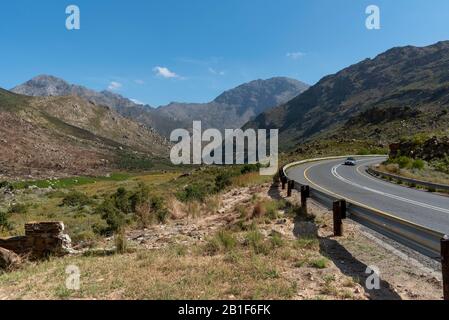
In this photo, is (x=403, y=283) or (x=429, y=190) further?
(x=429, y=190)

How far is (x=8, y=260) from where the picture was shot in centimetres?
909

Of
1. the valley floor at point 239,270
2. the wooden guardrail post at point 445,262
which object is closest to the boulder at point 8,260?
the valley floor at point 239,270

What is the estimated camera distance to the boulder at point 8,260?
29.4 feet

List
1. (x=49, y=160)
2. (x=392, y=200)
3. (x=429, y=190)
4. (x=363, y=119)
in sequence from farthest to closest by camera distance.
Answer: (x=363, y=119)
(x=49, y=160)
(x=429, y=190)
(x=392, y=200)

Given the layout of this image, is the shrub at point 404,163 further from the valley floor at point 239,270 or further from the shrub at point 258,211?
the valley floor at point 239,270

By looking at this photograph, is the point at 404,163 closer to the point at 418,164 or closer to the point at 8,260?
the point at 418,164

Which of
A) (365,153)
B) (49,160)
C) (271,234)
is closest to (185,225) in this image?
(271,234)

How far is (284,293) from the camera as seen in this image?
5965mm

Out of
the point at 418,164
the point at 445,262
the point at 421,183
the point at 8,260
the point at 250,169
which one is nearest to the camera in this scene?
the point at 445,262

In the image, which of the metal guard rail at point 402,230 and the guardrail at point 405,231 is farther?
the metal guard rail at point 402,230

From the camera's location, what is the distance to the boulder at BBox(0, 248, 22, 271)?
8.95 metres

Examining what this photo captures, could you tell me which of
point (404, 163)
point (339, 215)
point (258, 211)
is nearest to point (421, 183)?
point (404, 163)
